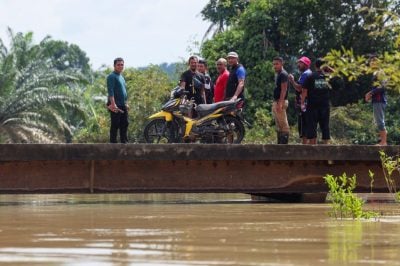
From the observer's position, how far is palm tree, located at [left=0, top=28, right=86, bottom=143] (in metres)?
37.4

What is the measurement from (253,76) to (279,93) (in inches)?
740

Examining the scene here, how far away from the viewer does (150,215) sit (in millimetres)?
11734

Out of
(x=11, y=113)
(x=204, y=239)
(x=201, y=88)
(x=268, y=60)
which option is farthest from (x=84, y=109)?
(x=204, y=239)

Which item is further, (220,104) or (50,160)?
(220,104)

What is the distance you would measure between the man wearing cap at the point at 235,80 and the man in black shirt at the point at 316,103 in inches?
36.4

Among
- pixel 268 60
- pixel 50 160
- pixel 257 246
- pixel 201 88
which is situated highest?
pixel 268 60

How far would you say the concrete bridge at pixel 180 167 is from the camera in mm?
13969

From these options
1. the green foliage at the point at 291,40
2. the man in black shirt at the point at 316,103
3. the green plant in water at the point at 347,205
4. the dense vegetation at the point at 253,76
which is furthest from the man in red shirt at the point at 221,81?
the green foliage at the point at 291,40

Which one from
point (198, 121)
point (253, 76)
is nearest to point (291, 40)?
point (253, 76)

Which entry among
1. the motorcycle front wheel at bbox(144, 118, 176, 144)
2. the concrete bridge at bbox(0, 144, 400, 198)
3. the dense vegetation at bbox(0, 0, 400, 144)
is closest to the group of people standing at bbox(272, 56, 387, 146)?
the concrete bridge at bbox(0, 144, 400, 198)

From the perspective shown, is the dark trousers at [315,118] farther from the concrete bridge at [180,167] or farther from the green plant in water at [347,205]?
the green plant in water at [347,205]

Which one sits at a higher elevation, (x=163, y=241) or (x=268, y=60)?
(x=268, y=60)

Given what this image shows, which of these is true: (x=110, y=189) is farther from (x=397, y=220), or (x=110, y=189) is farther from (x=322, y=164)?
(x=397, y=220)

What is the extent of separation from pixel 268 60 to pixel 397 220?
24166 millimetres
